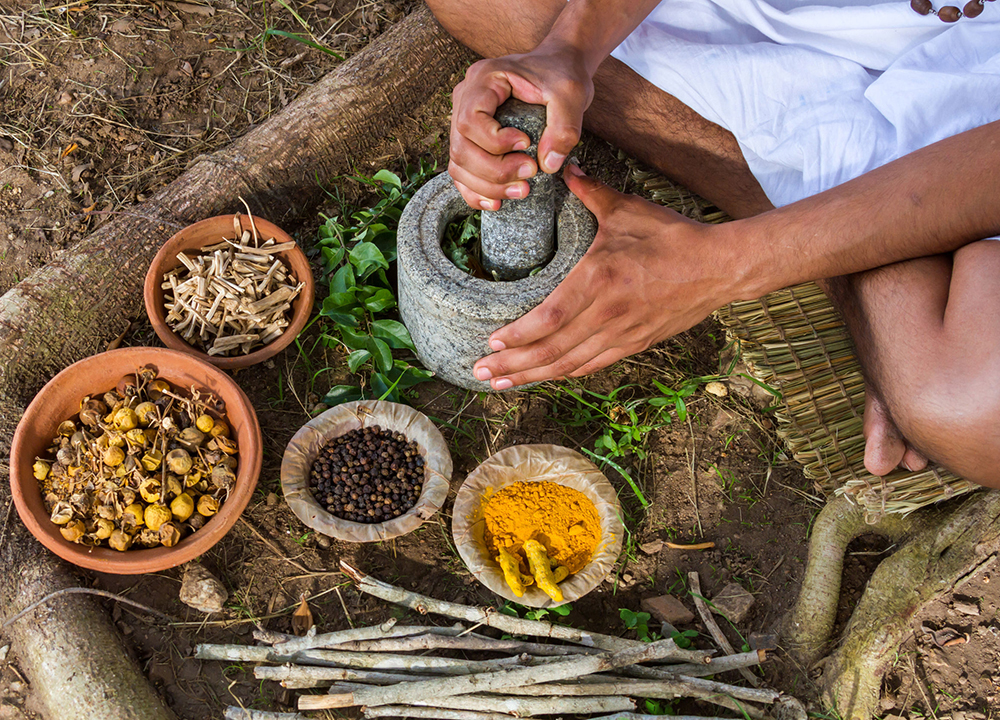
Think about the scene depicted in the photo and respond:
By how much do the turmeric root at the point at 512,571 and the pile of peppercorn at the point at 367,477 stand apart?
0.38 m

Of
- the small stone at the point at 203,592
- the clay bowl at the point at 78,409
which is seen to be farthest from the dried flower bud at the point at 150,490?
the small stone at the point at 203,592

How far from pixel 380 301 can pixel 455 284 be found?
1.92 ft

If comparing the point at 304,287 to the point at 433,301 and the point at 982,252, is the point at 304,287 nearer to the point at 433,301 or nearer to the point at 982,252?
the point at 433,301

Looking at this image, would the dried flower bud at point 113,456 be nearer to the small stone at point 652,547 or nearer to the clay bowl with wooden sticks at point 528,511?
the clay bowl with wooden sticks at point 528,511

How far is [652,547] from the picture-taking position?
2.66 m

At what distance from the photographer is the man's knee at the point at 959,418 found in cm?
193

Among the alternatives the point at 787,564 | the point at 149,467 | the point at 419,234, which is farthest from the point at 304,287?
the point at 787,564

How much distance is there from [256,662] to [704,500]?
1698 mm

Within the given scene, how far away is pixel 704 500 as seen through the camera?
9.03ft

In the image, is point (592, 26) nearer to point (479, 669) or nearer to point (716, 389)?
point (716, 389)

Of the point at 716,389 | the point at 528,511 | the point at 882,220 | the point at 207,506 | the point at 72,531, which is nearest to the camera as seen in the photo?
the point at 882,220

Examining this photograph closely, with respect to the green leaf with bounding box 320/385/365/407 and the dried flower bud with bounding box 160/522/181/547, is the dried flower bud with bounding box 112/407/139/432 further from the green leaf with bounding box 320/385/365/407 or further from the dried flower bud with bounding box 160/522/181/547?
the green leaf with bounding box 320/385/365/407

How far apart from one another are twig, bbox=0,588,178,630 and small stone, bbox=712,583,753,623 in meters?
1.87

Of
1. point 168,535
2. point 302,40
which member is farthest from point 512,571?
point 302,40
